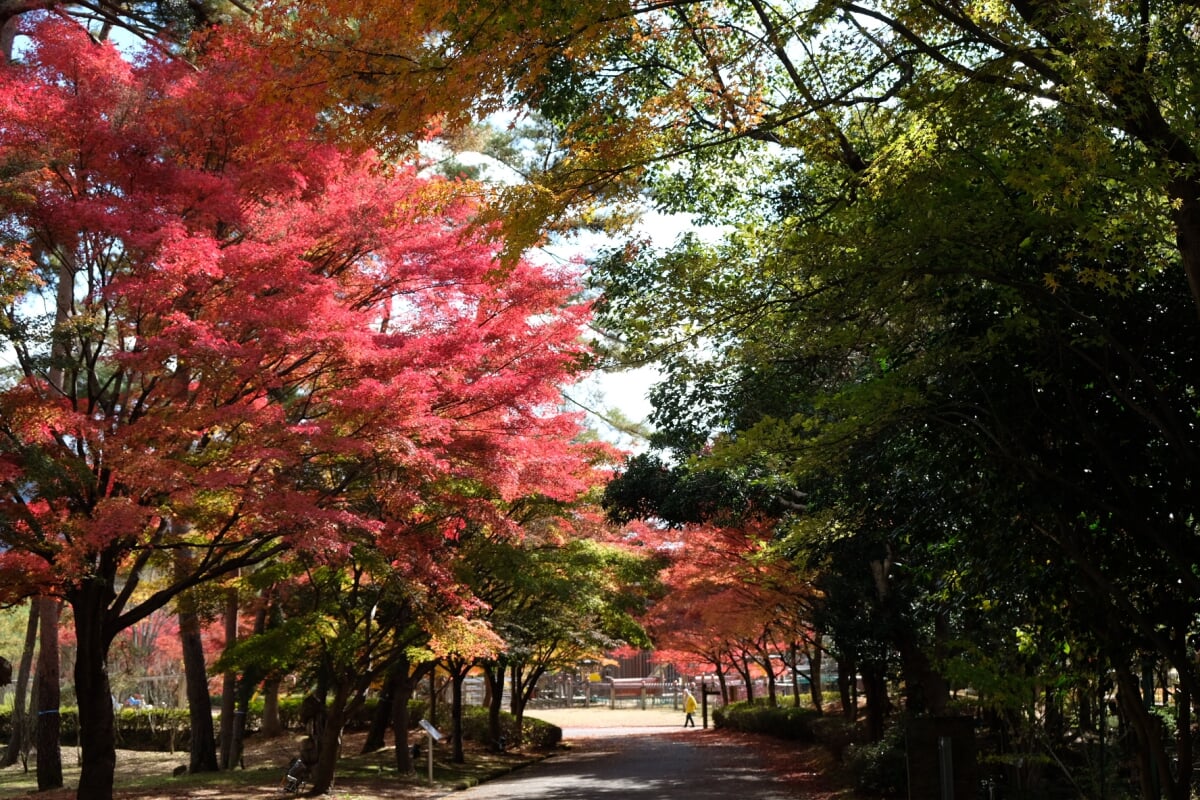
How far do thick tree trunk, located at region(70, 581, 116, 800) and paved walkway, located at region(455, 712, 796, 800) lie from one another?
5.64m

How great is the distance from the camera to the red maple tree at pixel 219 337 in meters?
10.1

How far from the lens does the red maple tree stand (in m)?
10.1

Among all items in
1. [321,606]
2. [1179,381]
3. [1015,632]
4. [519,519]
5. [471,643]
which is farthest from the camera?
[519,519]

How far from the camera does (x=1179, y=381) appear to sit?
6.72m

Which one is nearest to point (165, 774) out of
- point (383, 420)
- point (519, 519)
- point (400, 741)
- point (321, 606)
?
point (400, 741)

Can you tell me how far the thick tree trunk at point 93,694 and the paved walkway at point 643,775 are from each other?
564cm

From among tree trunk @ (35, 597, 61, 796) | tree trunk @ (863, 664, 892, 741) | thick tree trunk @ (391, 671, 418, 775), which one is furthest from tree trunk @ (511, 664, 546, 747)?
tree trunk @ (35, 597, 61, 796)

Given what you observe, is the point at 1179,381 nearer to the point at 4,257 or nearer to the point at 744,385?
the point at 744,385

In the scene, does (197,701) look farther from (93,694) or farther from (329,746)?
(93,694)

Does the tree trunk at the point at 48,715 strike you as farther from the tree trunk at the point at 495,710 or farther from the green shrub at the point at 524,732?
the green shrub at the point at 524,732

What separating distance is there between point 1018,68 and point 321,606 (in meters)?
13.5

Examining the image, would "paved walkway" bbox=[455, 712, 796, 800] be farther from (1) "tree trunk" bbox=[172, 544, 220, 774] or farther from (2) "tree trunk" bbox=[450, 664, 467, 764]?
(1) "tree trunk" bbox=[172, 544, 220, 774]

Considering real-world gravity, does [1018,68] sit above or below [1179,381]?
above

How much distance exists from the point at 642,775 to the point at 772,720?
11.0 metres
